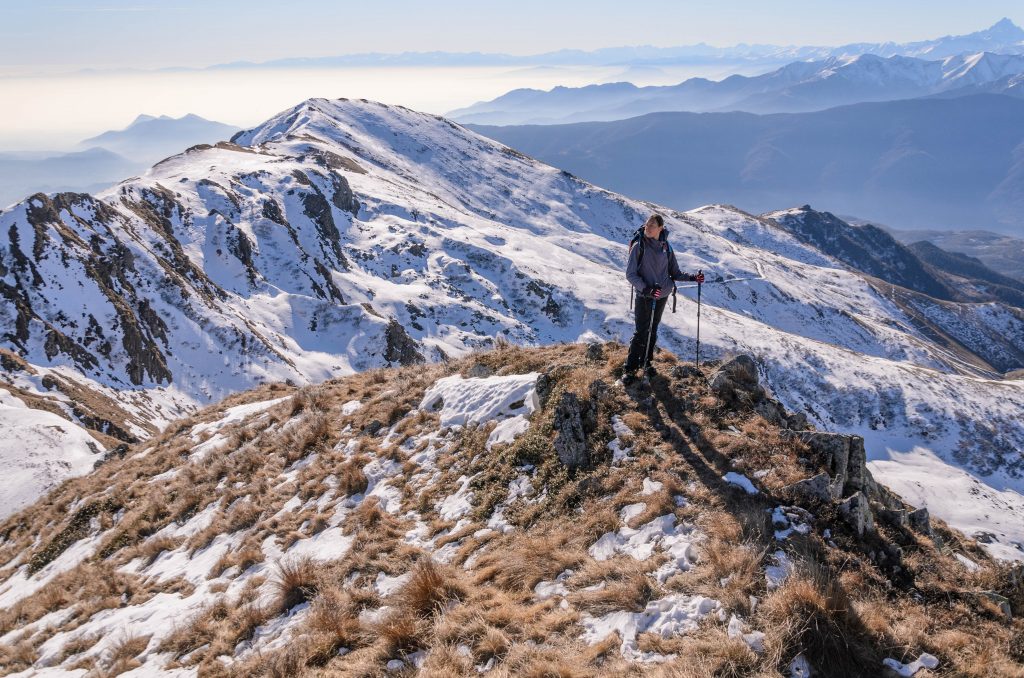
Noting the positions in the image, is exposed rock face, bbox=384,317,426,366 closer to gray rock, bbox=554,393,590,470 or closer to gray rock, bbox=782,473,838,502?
gray rock, bbox=554,393,590,470

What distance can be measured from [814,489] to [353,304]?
251 feet

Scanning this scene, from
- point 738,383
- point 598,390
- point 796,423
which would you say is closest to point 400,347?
point 598,390

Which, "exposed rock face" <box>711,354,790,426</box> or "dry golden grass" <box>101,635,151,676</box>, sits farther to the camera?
"exposed rock face" <box>711,354,790,426</box>

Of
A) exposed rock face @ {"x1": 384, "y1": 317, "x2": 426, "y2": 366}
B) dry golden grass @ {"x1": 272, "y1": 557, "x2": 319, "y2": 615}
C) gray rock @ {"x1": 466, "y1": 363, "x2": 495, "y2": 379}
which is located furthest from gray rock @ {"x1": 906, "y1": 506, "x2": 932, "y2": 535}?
exposed rock face @ {"x1": 384, "y1": 317, "x2": 426, "y2": 366}

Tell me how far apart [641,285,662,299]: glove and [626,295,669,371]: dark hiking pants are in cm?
18

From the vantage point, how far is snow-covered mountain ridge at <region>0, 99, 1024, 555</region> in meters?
54.8

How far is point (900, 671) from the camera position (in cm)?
518

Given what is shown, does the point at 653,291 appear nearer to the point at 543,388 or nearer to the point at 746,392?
the point at 746,392

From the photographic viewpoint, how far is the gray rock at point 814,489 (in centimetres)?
752

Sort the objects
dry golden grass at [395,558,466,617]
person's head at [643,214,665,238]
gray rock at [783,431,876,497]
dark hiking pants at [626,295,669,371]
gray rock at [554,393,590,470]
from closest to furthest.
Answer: dry golden grass at [395,558,466,617] < gray rock at [783,431,876,497] < gray rock at [554,393,590,470] < person's head at [643,214,665,238] < dark hiking pants at [626,295,669,371]

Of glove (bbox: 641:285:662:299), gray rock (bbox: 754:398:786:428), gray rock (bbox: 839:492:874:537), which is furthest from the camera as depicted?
glove (bbox: 641:285:662:299)

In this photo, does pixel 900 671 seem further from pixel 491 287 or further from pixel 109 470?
pixel 491 287

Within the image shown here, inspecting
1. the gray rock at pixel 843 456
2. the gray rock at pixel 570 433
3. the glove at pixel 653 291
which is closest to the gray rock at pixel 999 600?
the gray rock at pixel 843 456

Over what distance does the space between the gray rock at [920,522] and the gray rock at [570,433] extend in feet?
16.2
